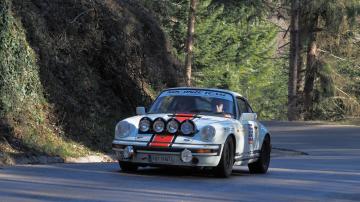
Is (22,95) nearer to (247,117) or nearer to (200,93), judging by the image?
(200,93)

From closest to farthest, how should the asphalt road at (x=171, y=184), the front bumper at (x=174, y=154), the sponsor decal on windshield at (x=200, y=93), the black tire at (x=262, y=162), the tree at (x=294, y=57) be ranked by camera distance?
the asphalt road at (x=171, y=184) < the front bumper at (x=174, y=154) < the sponsor decal on windshield at (x=200, y=93) < the black tire at (x=262, y=162) < the tree at (x=294, y=57)

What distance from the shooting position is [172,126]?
44.8 feet

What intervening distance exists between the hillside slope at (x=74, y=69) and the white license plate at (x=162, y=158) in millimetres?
4869

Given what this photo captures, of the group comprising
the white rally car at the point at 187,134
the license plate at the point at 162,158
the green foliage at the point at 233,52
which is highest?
the green foliage at the point at 233,52

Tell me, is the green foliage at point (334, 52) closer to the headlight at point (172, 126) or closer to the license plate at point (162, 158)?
the headlight at point (172, 126)

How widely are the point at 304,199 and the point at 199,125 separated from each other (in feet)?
8.43

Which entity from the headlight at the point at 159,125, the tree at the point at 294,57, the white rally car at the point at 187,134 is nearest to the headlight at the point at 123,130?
the white rally car at the point at 187,134

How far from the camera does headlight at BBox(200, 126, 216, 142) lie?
1357cm

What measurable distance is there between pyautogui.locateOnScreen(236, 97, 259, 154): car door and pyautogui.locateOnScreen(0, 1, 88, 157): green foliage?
462cm

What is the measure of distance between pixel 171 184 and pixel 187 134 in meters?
1.11

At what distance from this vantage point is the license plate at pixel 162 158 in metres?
13.5

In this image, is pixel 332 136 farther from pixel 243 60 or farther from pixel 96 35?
pixel 243 60

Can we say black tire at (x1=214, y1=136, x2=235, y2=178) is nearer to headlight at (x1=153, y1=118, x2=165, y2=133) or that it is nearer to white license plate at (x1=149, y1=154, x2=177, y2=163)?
white license plate at (x1=149, y1=154, x2=177, y2=163)

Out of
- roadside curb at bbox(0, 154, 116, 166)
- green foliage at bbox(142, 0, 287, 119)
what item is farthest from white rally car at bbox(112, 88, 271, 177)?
green foliage at bbox(142, 0, 287, 119)
